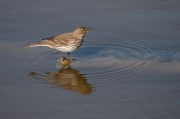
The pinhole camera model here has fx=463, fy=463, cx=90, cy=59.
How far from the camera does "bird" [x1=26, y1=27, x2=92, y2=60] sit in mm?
11492

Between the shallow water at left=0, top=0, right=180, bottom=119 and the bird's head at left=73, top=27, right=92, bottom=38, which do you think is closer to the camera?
the shallow water at left=0, top=0, right=180, bottom=119

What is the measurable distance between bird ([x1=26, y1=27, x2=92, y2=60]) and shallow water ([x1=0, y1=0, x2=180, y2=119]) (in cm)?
30

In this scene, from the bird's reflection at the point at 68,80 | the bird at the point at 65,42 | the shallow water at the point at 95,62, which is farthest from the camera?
the bird at the point at 65,42

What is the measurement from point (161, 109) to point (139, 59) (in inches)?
111

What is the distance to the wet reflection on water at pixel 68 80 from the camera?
9562mm

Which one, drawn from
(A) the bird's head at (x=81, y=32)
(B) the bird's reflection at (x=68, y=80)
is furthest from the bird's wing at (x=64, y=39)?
(B) the bird's reflection at (x=68, y=80)

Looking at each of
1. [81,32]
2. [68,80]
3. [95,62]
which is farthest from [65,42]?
[68,80]

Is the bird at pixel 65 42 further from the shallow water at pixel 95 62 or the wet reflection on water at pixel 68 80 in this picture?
the wet reflection on water at pixel 68 80

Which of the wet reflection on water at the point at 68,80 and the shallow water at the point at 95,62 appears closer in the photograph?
the shallow water at the point at 95,62

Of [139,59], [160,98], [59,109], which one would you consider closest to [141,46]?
[139,59]

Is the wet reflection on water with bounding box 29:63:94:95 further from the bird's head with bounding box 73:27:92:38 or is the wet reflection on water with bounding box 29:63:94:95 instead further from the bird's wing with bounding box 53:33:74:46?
the bird's head with bounding box 73:27:92:38

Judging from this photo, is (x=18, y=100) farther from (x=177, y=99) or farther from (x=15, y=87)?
(x=177, y=99)

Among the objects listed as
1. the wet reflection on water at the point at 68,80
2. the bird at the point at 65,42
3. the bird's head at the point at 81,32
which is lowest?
the wet reflection on water at the point at 68,80

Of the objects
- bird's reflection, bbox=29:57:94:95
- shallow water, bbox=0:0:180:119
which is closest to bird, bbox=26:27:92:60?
shallow water, bbox=0:0:180:119
